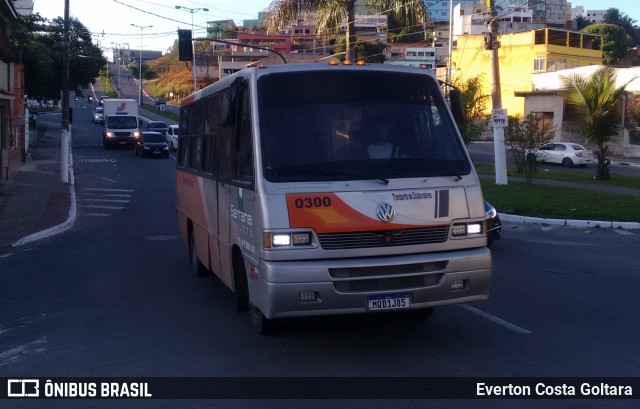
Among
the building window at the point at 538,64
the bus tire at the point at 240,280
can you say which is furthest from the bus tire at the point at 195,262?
the building window at the point at 538,64

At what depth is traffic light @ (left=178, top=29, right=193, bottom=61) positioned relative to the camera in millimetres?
30125

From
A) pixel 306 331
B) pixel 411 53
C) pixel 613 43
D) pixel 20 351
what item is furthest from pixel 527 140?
Answer: pixel 613 43

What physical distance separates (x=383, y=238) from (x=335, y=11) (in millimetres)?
20716

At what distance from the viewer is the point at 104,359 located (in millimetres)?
7172

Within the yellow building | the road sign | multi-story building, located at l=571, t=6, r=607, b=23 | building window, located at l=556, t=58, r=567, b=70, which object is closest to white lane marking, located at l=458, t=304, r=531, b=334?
the road sign

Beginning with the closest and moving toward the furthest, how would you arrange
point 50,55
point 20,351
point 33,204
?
point 20,351, point 33,204, point 50,55

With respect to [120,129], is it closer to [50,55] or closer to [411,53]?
[50,55]

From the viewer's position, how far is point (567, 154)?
40250 mm

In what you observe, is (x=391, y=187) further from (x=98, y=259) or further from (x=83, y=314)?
(x=98, y=259)

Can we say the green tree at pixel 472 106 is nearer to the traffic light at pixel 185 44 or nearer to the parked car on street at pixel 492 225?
the traffic light at pixel 185 44

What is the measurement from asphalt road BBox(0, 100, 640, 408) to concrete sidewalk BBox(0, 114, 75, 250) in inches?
124

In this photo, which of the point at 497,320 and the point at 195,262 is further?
the point at 195,262

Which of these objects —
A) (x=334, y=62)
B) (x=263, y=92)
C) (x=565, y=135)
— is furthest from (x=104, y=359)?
(x=565, y=135)

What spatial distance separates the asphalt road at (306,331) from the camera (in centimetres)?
660
